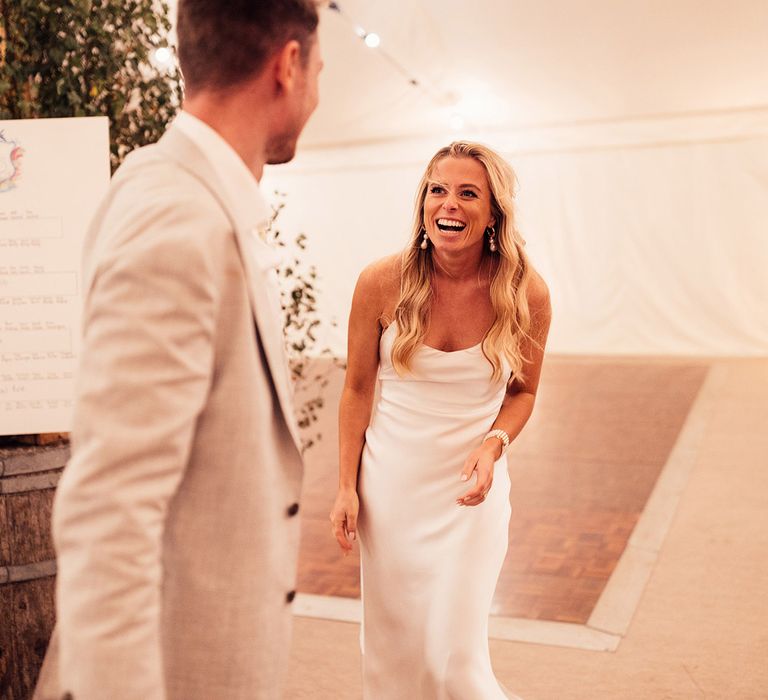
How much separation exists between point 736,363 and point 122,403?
12.0 meters

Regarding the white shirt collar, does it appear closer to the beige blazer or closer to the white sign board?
the beige blazer

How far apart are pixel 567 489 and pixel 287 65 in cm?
519

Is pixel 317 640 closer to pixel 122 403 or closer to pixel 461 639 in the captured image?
pixel 461 639

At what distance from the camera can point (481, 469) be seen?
8.36 feet

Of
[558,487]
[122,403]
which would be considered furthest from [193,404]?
[558,487]

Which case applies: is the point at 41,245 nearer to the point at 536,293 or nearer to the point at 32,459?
the point at 32,459

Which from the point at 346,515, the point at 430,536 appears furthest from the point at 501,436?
the point at 346,515

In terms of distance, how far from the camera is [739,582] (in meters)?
4.40

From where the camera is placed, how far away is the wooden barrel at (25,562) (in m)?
2.56

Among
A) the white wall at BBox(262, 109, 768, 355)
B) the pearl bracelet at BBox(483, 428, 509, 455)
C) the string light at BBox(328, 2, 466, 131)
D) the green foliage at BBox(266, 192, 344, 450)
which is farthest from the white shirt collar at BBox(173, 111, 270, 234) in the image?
the white wall at BBox(262, 109, 768, 355)

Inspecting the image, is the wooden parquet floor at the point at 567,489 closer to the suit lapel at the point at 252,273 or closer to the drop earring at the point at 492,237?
the drop earring at the point at 492,237

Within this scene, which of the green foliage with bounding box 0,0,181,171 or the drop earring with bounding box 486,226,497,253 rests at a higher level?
the green foliage with bounding box 0,0,181,171

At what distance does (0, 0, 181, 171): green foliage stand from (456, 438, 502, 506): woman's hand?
1512 mm

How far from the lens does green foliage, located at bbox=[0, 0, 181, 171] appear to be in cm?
276
